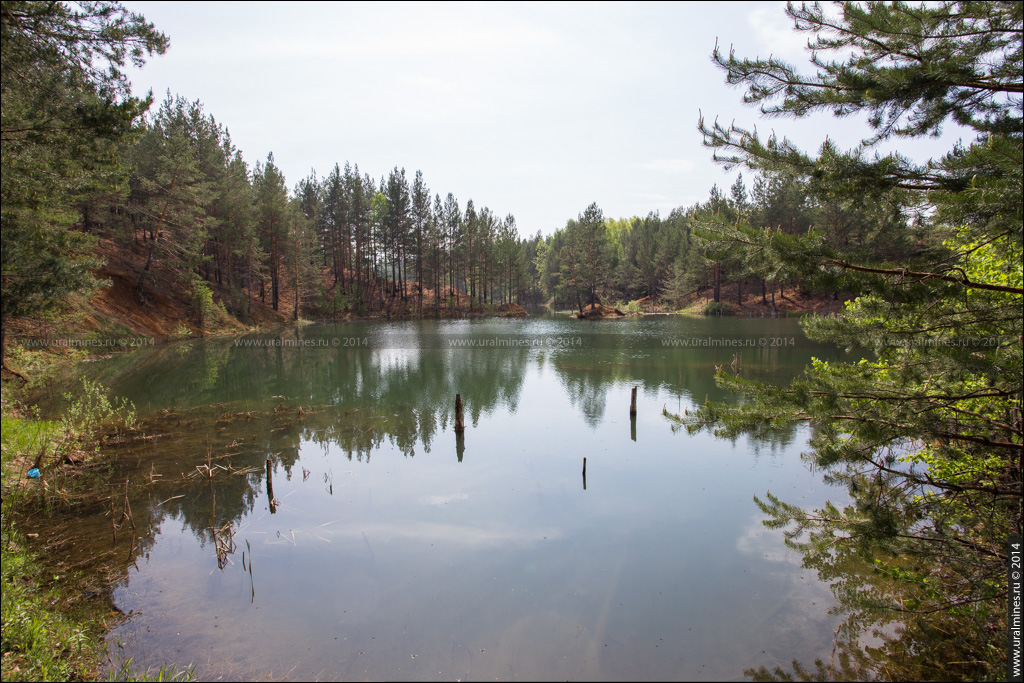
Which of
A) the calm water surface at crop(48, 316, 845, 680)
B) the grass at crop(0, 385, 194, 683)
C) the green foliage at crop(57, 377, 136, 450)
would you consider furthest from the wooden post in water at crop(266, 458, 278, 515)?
the green foliage at crop(57, 377, 136, 450)

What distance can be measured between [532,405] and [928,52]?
638 inches

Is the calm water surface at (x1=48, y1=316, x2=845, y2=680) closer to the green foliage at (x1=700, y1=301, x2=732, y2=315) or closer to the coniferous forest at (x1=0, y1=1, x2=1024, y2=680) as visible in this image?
the coniferous forest at (x1=0, y1=1, x2=1024, y2=680)

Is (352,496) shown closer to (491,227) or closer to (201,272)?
(201,272)

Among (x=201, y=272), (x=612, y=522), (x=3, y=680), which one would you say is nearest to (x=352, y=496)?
(x=612, y=522)

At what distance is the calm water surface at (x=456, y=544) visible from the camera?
623cm

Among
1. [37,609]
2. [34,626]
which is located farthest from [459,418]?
[34,626]

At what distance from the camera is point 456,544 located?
9.05 meters

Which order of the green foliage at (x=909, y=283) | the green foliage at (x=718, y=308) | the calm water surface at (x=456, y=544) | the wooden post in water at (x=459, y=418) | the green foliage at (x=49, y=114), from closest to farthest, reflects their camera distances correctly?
the green foliage at (x=909, y=283) → the calm water surface at (x=456, y=544) → the green foliage at (x=49, y=114) → the wooden post in water at (x=459, y=418) → the green foliage at (x=718, y=308)

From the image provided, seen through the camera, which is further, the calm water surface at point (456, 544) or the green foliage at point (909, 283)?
the calm water surface at point (456, 544)

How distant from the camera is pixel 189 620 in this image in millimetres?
6625

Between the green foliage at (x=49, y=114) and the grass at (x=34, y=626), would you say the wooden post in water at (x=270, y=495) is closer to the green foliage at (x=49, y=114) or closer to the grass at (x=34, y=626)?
the grass at (x=34, y=626)

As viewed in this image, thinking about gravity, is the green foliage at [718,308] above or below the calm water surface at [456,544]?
above

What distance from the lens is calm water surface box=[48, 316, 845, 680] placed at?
20.4 ft

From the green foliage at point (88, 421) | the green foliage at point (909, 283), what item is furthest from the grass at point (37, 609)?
the green foliage at point (909, 283)
